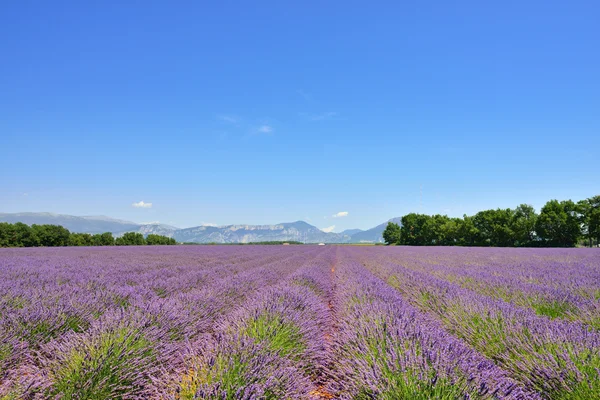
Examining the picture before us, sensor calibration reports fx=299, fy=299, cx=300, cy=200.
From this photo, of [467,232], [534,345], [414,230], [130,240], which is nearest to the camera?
[534,345]

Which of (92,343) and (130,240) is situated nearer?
(92,343)

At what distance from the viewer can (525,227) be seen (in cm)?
4966

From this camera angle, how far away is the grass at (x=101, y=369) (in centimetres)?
201

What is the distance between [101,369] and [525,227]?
202 ft

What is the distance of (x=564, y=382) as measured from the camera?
1.92m

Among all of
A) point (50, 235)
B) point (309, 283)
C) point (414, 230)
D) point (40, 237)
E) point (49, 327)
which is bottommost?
point (309, 283)

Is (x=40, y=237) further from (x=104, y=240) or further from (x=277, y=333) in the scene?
(x=277, y=333)

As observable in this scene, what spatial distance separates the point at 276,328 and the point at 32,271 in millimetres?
8587

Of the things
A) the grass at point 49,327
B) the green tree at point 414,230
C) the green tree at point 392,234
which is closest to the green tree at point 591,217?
the green tree at point 414,230

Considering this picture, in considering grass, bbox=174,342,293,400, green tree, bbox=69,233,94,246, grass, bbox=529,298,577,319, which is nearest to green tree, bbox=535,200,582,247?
grass, bbox=529,298,577,319

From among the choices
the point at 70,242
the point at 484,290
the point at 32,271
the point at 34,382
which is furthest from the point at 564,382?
the point at 70,242

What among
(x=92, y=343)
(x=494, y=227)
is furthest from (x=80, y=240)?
(x=494, y=227)

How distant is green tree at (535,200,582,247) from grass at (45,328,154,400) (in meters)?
58.2

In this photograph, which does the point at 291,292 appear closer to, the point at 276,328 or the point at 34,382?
the point at 276,328
